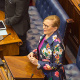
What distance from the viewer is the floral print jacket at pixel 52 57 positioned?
2256mm

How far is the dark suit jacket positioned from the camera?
3289mm

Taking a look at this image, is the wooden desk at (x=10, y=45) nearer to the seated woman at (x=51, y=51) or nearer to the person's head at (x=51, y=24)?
the seated woman at (x=51, y=51)

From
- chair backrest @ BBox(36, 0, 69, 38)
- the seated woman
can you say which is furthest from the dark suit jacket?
the seated woman

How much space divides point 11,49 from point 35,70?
1156 mm

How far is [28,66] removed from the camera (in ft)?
7.89

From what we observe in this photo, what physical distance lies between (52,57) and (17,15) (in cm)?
133

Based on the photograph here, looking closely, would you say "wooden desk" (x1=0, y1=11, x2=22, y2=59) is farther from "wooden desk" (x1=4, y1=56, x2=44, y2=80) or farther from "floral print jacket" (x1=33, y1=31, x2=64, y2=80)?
"floral print jacket" (x1=33, y1=31, x2=64, y2=80)

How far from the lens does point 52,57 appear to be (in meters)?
2.32

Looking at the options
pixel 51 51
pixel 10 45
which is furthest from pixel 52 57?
pixel 10 45

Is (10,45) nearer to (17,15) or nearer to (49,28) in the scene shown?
(17,15)

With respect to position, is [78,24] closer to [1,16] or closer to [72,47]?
[72,47]

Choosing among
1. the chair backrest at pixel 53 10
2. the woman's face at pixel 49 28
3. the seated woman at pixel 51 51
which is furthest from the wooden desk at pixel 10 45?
the woman's face at pixel 49 28

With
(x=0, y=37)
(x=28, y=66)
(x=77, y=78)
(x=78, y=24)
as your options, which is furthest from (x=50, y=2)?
(x=28, y=66)

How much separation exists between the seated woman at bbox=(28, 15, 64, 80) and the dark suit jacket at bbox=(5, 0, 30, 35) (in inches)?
40.8
